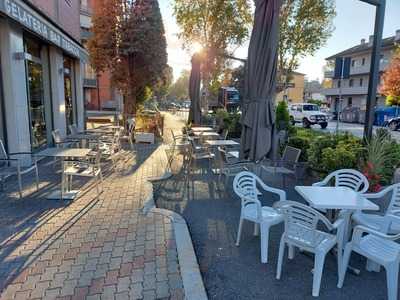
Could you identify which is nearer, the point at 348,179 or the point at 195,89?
the point at 348,179

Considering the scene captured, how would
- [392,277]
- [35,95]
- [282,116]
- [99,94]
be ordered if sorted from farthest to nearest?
[99,94] < [282,116] < [35,95] < [392,277]

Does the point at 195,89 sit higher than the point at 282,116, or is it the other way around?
the point at 195,89

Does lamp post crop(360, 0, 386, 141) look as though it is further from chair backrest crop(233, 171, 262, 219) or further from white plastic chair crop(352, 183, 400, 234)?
chair backrest crop(233, 171, 262, 219)

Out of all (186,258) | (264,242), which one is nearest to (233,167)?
(264,242)

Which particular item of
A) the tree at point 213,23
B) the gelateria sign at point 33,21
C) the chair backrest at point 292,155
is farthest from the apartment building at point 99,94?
the chair backrest at point 292,155

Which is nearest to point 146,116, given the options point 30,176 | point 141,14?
point 141,14

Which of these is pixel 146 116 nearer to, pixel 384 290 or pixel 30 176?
pixel 30 176

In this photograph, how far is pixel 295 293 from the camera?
2.64 meters

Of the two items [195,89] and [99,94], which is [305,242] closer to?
[195,89]

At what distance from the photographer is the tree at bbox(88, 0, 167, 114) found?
11.4 m

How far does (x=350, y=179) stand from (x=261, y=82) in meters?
2.18

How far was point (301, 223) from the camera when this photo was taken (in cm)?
260

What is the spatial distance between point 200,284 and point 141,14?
11116mm

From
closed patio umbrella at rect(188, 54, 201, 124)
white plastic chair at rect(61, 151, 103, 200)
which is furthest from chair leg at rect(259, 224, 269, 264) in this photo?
closed patio umbrella at rect(188, 54, 201, 124)
